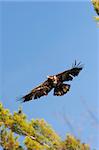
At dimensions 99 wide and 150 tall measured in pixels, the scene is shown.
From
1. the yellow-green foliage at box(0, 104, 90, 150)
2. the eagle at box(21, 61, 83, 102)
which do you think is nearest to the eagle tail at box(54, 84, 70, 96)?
the eagle at box(21, 61, 83, 102)

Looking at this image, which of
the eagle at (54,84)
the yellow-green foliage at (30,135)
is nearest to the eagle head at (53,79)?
the eagle at (54,84)

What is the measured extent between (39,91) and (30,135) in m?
6.53

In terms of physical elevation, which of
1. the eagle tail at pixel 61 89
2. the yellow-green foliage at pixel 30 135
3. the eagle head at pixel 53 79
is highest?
the yellow-green foliage at pixel 30 135

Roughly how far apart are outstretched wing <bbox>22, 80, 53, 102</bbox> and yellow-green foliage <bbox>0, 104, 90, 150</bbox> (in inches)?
179

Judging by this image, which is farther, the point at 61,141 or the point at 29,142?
the point at 61,141

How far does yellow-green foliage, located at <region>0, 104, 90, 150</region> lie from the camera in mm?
19266

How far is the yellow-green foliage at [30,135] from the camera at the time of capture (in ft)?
63.2

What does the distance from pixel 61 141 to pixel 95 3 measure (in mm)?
7010

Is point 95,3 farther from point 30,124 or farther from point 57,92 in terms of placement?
point 30,124

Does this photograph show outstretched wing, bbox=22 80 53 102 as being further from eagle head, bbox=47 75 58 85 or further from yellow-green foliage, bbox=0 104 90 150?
yellow-green foliage, bbox=0 104 90 150

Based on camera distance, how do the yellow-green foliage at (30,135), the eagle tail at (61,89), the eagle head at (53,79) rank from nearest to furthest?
the eagle tail at (61,89), the eagle head at (53,79), the yellow-green foliage at (30,135)

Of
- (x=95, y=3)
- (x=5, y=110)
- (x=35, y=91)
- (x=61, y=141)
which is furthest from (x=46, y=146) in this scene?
(x=95, y=3)

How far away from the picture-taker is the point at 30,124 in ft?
67.8

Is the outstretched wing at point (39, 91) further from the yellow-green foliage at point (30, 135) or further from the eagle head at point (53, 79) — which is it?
the yellow-green foliage at point (30, 135)
